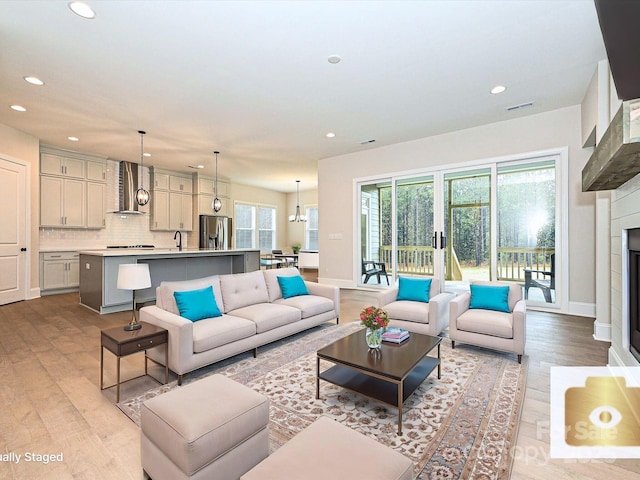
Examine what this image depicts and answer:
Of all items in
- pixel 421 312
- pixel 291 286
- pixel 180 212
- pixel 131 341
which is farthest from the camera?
pixel 180 212

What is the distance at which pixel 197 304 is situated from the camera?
10.2ft

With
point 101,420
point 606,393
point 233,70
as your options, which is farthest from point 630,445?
point 233,70

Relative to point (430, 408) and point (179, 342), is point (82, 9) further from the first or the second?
point (430, 408)

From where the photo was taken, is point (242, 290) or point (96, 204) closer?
point (242, 290)

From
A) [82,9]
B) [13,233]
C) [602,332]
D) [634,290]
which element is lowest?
[602,332]

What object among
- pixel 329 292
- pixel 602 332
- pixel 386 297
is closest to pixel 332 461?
pixel 386 297

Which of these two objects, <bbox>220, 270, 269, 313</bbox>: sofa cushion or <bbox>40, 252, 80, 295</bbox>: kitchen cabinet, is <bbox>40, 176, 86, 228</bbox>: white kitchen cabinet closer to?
<bbox>40, 252, 80, 295</bbox>: kitchen cabinet

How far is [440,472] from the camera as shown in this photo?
64.9 inches

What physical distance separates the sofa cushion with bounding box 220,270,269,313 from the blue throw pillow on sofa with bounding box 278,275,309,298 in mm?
246

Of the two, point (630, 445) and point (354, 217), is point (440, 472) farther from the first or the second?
point (354, 217)

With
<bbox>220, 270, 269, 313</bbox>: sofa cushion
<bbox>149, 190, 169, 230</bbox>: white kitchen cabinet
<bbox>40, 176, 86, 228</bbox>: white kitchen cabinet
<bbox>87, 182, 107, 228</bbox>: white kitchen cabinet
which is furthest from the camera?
<bbox>149, 190, 169, 230</bbox>: white kitchen cabinet

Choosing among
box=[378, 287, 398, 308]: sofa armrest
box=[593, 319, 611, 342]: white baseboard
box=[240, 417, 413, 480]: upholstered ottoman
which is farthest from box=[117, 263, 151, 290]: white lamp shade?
box=[593, 319, 611, 342]: white baseboard

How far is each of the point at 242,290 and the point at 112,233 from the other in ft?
19.8

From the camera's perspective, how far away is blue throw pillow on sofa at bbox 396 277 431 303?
4.03 metres
